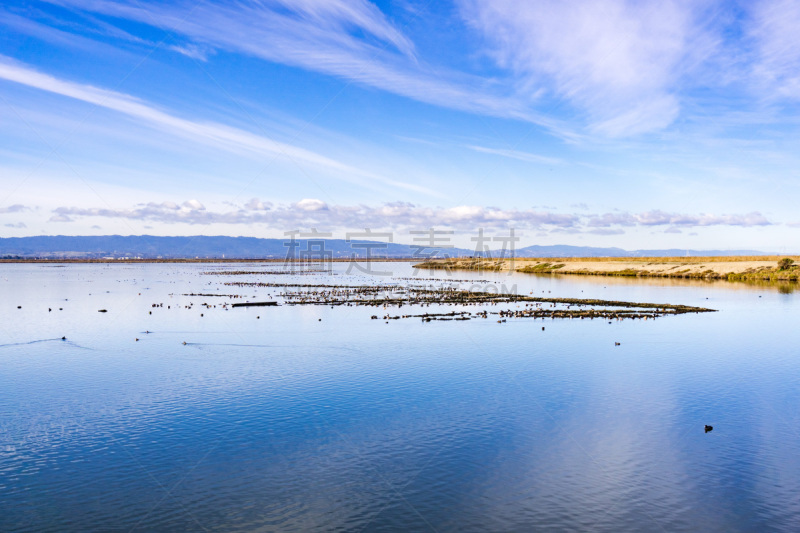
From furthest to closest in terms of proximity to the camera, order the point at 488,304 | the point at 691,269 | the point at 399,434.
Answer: the point at 691,269
the point at 488,304
the point at 399,434

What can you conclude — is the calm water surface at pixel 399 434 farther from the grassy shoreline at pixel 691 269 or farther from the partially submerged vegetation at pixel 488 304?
the grassy shoreline at pixel 691 269

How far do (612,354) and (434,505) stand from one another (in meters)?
20.4

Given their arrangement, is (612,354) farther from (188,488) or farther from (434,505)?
(188,488)

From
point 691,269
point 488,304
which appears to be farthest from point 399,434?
point 691,269

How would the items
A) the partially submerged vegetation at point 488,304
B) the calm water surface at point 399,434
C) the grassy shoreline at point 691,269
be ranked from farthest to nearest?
the grassy shoreline at point 691,269
the partially submerged vegetation at point 488,304
the calm water surface at point 399,434

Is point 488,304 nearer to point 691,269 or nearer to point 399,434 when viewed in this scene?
point 399,434

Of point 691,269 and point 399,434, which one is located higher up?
point 691,269

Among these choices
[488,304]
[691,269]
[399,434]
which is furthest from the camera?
[691,269]

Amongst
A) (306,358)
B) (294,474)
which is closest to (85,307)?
(306,358)

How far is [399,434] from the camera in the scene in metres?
16.5

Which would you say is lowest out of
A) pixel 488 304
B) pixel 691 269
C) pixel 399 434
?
pixel 399 434

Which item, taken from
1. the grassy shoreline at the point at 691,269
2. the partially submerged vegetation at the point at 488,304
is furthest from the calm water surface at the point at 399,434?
the grassy shoreline at the point at 691,269

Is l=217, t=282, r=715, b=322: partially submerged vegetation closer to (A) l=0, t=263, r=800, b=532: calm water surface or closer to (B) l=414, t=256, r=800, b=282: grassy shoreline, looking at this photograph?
(A) l=0, t=263, r=800, b=532: calm water surface

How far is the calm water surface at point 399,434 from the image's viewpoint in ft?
38.5
